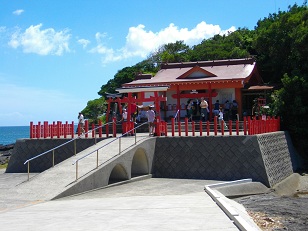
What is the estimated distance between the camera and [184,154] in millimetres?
18375

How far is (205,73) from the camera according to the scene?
92.1 feet

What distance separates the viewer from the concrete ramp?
Result: 44.0 feet

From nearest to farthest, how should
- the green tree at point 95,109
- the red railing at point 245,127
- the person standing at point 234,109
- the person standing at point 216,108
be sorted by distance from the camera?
the red railing at point 245,127 → the person standing at point 216,108 → the person standing at point 234,109 → the green tree at point 95,109

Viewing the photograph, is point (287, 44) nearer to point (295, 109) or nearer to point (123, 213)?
point (295, 109)

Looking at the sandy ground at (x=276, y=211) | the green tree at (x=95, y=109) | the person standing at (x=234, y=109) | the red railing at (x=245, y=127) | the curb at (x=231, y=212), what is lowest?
the sandy ground at (x=276, y=211)

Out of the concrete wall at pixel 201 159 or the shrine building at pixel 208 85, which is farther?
the shrine building at pixel 208 85

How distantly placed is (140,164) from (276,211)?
719cm

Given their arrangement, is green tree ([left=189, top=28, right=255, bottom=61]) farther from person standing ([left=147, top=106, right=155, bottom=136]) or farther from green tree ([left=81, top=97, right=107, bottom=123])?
person standing ([left=147, top=106, right=155, bottom=136])

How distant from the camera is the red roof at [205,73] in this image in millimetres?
27531

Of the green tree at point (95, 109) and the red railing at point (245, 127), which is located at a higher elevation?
the green tree at point (95, 109)

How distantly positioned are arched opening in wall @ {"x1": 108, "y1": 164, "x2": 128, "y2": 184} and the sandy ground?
429cm

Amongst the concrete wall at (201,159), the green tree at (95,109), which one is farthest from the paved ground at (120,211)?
the green tree at (95,109)

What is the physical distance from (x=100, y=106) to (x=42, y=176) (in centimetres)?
4002

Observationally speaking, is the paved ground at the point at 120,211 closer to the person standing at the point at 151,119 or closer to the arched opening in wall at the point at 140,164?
the arched opening in wall at the point at 140,164
